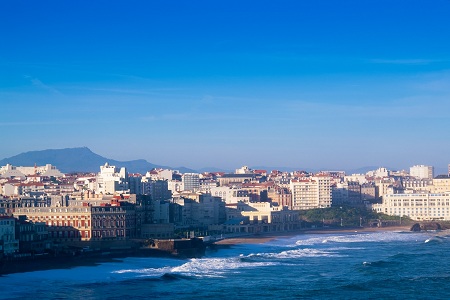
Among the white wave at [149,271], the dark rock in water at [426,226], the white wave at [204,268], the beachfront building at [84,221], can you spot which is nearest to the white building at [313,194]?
the dark rock in water at [426,226]

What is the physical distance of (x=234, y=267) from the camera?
47375 mm

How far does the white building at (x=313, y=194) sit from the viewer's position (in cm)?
10950

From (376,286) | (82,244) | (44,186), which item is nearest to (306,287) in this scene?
(376,286)

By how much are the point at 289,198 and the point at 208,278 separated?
2674 inches

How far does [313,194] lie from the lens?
10981 centimetres

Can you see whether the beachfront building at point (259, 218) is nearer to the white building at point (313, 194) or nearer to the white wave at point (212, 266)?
the white building at point (313, 194)

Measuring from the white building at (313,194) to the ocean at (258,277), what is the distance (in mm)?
49070

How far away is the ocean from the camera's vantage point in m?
36.9

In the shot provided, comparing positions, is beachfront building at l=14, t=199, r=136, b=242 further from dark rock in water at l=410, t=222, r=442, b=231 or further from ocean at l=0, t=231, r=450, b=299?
dark rock in water at l=410, t=222, r=442, b=231

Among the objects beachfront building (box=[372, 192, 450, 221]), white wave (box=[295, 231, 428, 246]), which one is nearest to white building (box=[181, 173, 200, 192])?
beachfront building (box=[372, 192, 450, 221])

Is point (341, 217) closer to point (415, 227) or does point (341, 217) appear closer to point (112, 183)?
point (415, 227)

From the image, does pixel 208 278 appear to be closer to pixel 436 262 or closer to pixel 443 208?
pixel 436 262

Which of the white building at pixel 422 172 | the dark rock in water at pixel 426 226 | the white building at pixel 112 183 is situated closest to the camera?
the white building at pixel 112 183

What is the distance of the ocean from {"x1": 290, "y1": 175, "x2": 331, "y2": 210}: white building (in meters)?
49.1
